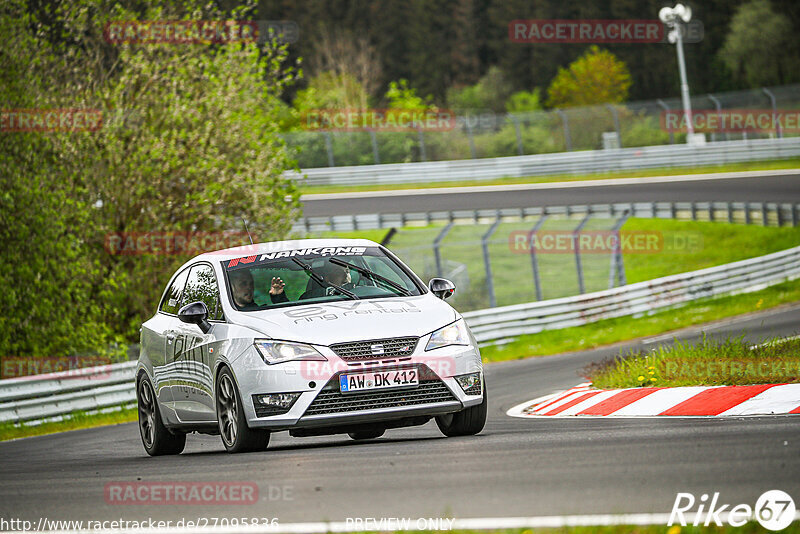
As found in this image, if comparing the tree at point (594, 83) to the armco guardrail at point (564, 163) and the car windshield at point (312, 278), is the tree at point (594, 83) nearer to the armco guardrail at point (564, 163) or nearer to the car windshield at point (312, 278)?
the armco guardrail at point (564, 163)

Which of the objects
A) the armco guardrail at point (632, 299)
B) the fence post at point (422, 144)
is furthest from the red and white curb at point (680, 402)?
the fence post at point (422, 144)

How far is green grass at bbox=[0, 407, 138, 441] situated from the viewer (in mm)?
17203

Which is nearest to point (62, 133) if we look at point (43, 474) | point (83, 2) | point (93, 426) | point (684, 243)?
point (83, 2)

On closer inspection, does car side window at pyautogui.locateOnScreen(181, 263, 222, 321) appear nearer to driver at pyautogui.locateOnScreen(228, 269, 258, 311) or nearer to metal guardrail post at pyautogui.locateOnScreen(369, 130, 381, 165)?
driver at pyautogui.locateOnScreen(228, 269, 258, 311)

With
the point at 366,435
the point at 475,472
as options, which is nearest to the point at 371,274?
the point at 366,435

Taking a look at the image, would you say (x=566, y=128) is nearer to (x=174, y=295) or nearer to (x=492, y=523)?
(x=174, y=295)

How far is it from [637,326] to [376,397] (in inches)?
673

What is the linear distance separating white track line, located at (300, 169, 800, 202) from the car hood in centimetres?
3439

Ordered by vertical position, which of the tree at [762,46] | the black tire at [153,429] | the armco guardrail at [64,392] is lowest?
the armco guardrail at [64,392]

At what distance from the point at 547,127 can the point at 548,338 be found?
29.6 meters

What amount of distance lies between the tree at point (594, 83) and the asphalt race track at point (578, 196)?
34758mm

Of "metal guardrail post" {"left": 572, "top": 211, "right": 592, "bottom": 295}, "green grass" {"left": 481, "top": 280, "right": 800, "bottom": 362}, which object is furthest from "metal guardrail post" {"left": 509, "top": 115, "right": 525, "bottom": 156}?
"metal guardrail post" {"left": 572, "top": 211, "right": 592, "bottom": 295}

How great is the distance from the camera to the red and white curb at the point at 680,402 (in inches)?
369

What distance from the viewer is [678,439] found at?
25.5 ft
